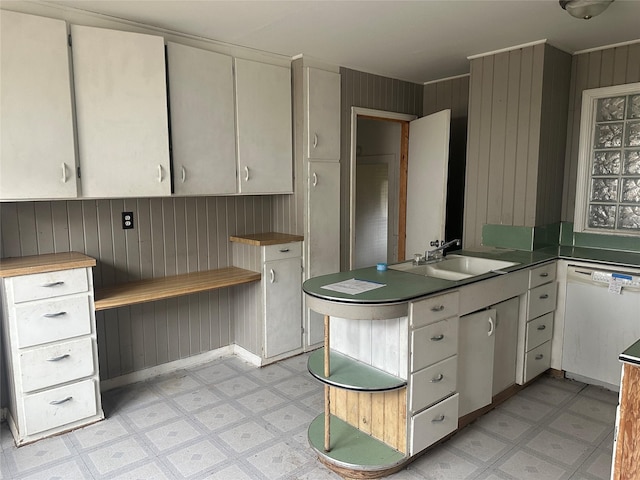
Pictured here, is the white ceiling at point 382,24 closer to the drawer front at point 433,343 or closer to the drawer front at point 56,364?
the drawer front at point 433,343

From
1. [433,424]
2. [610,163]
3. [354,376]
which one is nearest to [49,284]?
[354,376]

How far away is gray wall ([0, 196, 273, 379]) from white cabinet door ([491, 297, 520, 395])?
2034mm

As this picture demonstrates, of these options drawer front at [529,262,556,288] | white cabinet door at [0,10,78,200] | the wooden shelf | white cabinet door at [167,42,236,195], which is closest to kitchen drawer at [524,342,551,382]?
drawer front at [529,262,556,288]

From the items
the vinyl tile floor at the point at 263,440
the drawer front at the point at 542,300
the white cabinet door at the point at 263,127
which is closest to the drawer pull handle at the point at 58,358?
the vinyl tile floor at the point at 263,440

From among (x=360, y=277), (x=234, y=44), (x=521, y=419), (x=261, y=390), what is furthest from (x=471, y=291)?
(x=234, y=44)

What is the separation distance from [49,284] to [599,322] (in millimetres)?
3421

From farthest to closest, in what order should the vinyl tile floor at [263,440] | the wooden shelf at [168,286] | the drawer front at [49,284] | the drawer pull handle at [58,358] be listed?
the wooden shelf at [168,286] → the drawer pull handle at [58,358] → the drawer front at [49,284] → the vinyl tile floor at [263,440]

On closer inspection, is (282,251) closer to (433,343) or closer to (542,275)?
(433,343)

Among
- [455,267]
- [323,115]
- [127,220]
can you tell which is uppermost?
[323,115]

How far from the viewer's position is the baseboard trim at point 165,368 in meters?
3.09

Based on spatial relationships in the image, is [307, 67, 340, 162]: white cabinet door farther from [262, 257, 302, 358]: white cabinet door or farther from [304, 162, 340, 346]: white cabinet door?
[262, 257, 302, 358]: white cabinet door

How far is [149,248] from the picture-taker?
319 centimetres

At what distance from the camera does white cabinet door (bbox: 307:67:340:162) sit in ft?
11.6

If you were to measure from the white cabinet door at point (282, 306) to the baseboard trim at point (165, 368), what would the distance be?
0.46 meters
